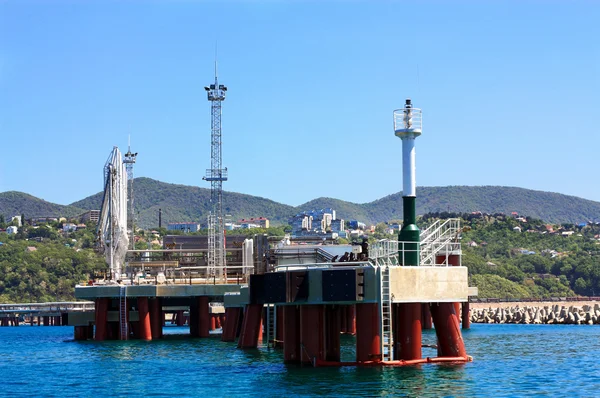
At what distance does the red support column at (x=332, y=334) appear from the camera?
1767 inches

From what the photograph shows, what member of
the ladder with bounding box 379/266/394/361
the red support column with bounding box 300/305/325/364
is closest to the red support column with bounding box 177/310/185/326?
the red support column with bounding box 300/305/325/364

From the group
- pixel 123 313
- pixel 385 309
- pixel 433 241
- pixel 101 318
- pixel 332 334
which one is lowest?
pixel 332 334

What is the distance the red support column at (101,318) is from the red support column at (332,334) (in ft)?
125

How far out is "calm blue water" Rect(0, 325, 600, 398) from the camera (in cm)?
3994

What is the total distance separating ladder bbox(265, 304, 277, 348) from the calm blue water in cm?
142

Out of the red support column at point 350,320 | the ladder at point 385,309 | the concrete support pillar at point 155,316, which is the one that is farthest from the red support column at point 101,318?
the ladder at point 385,309

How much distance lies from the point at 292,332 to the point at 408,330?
5.80 meters

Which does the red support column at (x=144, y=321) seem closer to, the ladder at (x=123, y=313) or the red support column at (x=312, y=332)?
the ladder at (x=123, y=313)

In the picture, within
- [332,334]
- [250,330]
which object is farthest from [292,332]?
[250,330]

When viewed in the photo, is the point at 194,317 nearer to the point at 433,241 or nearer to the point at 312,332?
the point at 433,241

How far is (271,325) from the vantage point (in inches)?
2591

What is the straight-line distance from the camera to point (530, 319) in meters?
128

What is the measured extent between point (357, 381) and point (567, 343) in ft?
118

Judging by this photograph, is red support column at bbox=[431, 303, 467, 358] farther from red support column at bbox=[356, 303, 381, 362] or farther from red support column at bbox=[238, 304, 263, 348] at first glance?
red support column at bbox=[238, 304, 263, 348]
